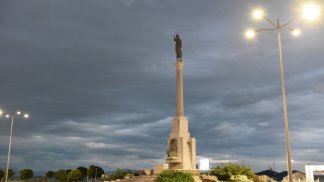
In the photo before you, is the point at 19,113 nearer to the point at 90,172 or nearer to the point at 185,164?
the point at 185,164

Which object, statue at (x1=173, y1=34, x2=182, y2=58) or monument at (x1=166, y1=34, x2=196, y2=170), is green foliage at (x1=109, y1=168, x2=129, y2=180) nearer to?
monument at (x1=166, y1=34, x2=196, y2=170)

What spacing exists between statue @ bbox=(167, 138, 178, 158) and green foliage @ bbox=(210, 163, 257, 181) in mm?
4533

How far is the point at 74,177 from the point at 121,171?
23.9 meters

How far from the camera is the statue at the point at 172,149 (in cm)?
3781

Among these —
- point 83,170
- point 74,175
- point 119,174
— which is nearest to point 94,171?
point 83,170

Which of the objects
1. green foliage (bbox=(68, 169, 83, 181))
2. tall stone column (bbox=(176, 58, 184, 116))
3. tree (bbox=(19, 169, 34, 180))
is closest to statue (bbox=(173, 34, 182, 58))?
tall stone column (bbox=(176, 58, 184, 116))

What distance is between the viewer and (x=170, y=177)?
31078mm

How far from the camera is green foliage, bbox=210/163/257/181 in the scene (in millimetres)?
33812

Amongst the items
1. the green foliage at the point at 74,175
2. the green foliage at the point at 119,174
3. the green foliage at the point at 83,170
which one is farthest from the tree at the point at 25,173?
the green foliage at the point at 119,174

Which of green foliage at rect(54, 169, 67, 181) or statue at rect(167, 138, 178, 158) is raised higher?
statue at rect(167, 138, 178, 158)

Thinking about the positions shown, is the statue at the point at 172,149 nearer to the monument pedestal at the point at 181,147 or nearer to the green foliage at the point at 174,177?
the monument pedestal at the point at 181,147

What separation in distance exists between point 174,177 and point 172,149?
24.8ft

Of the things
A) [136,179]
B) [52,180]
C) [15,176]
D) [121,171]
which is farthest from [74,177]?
[136,179]

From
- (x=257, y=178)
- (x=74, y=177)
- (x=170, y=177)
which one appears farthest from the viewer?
(x=74, y=177)
